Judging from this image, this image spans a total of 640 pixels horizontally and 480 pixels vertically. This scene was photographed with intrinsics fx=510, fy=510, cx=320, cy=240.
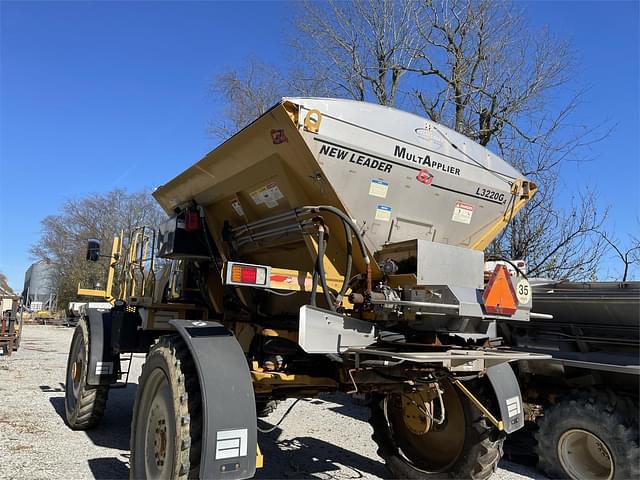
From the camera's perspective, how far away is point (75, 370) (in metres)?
6.66

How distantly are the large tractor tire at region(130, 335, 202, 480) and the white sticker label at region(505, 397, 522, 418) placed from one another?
2559 mm

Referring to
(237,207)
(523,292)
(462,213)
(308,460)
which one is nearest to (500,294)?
(523,292)

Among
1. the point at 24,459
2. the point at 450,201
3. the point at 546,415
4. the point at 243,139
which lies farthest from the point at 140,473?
the point at 546,415

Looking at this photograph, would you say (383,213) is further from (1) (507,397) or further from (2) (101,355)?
(2) (101,355)

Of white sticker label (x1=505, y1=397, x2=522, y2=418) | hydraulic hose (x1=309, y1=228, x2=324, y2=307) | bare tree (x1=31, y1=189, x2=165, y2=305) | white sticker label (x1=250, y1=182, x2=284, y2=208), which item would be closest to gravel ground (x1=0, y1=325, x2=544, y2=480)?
white sticker label (x1=505, y1=397, x2=522, y2=418)

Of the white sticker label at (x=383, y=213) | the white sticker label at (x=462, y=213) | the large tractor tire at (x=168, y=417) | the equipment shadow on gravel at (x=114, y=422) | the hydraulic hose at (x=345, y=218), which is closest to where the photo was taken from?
the large tractor tire at (x=168, y=417)

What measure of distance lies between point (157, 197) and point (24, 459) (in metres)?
2.91

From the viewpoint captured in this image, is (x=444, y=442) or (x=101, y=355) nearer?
(x=444, y=442)

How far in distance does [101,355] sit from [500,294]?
15.3ft

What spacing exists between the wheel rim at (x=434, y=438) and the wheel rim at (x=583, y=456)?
1.54m

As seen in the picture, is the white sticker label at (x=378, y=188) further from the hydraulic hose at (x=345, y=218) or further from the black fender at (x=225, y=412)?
the black fender at (x=225, y=412)

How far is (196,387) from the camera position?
3457 millimetres

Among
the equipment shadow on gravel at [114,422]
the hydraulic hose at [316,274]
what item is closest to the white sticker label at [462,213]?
the hydraulic hose at [316,274]

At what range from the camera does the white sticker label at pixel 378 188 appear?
3857 millimetres
